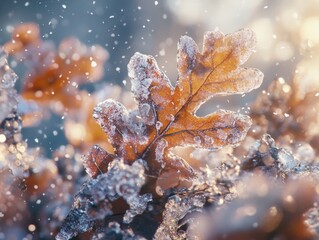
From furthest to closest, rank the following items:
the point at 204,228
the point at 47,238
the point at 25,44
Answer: the point at 25,44
the point at 47,238
the point at 204,228

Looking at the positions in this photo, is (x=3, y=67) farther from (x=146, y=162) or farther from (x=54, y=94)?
(x=54, y=94)

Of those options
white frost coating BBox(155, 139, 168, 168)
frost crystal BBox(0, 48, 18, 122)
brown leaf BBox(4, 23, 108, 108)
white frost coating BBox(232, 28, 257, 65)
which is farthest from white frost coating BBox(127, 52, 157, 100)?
brown leaf BBox(4, 23, 108, 108)

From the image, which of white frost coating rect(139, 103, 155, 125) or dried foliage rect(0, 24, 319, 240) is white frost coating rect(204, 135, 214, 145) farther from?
white frost coating rect(139, 103, 155, 125)

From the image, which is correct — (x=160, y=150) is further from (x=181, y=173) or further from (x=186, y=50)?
(x=186, y=50)

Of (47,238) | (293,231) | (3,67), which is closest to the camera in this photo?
(293,231)

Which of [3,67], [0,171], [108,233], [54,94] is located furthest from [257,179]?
[54,94]

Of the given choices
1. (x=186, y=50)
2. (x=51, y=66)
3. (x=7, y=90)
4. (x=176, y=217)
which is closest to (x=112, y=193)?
(x=176, y=217)

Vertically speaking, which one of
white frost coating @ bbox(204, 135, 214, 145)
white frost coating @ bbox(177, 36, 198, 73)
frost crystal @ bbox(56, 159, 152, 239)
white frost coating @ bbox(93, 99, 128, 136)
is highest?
white frost coating @ bbox(177, 36, 198, 73)
